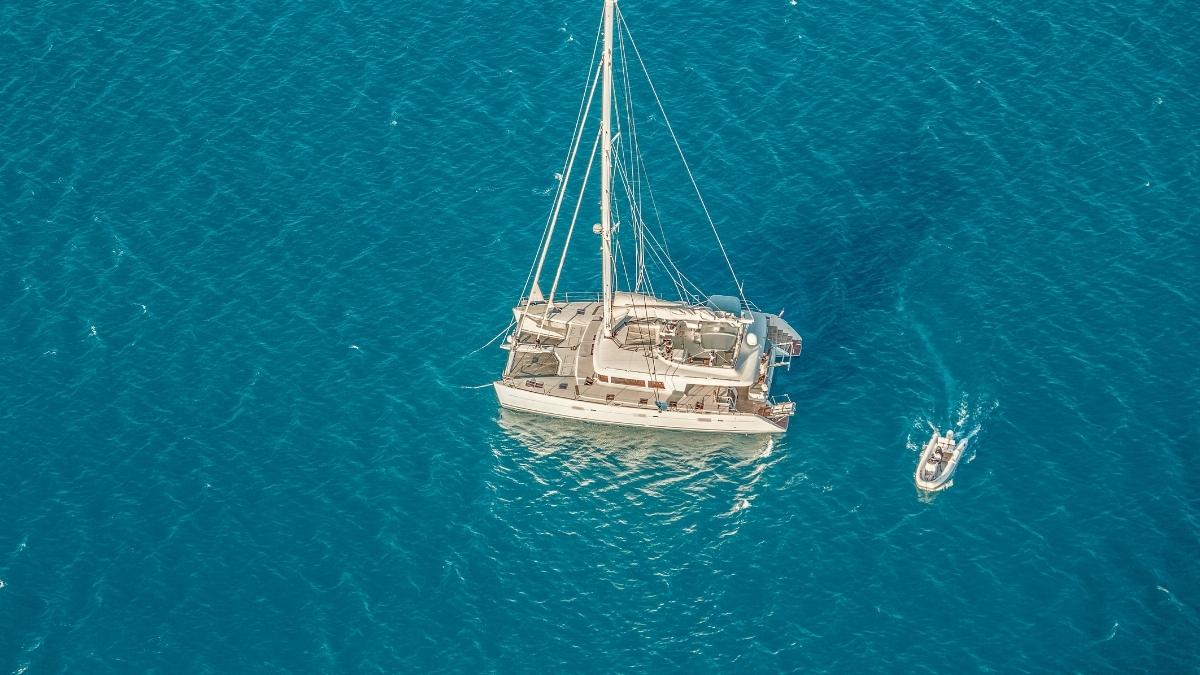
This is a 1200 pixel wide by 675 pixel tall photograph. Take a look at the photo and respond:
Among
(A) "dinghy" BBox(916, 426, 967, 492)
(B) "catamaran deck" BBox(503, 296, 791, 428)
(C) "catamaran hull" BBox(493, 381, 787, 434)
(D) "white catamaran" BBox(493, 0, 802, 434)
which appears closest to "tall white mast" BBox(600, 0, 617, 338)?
(D) "white catamaran" BBox(493, 0, 802, 434)

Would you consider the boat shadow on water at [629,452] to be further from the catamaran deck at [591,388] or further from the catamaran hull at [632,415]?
the catamaran deck at [591,388]

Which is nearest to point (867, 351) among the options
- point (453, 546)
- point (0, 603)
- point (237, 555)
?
point (453, 546)

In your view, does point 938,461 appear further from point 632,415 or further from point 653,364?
point 632,415

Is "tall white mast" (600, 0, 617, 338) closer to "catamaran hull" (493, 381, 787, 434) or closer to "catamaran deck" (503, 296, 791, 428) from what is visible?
"catamaran deck" (503, 296, 791, 428)

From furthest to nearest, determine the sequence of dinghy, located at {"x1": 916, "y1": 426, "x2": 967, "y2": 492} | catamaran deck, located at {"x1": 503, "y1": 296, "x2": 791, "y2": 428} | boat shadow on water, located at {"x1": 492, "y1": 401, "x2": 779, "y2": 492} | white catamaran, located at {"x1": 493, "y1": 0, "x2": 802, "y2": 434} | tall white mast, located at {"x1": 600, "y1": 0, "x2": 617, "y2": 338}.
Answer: catamaran deck, located at {"x1": 503, "y1": 296, "x2": 791, "y2": 428} < white catamaran, located at {"x1": 493, "y1": 0, "x2": 802, "y2": 434} < boat shadow on water, located at {"x1": 492, "y1": 401, "x2": 779, "y2": 492} < tall white mast, located at {"x1": 600, "y1": 0, "x2": 617, "y2": 338} < dinghy, located at {"x1": 916, "y1": 426, "x2": 967, "y2": 492}

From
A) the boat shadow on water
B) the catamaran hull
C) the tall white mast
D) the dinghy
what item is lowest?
the boat shadow on water

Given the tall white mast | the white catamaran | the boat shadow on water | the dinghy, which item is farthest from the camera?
the white catamaran

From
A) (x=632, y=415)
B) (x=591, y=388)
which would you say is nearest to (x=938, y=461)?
(x=632, y=415)
